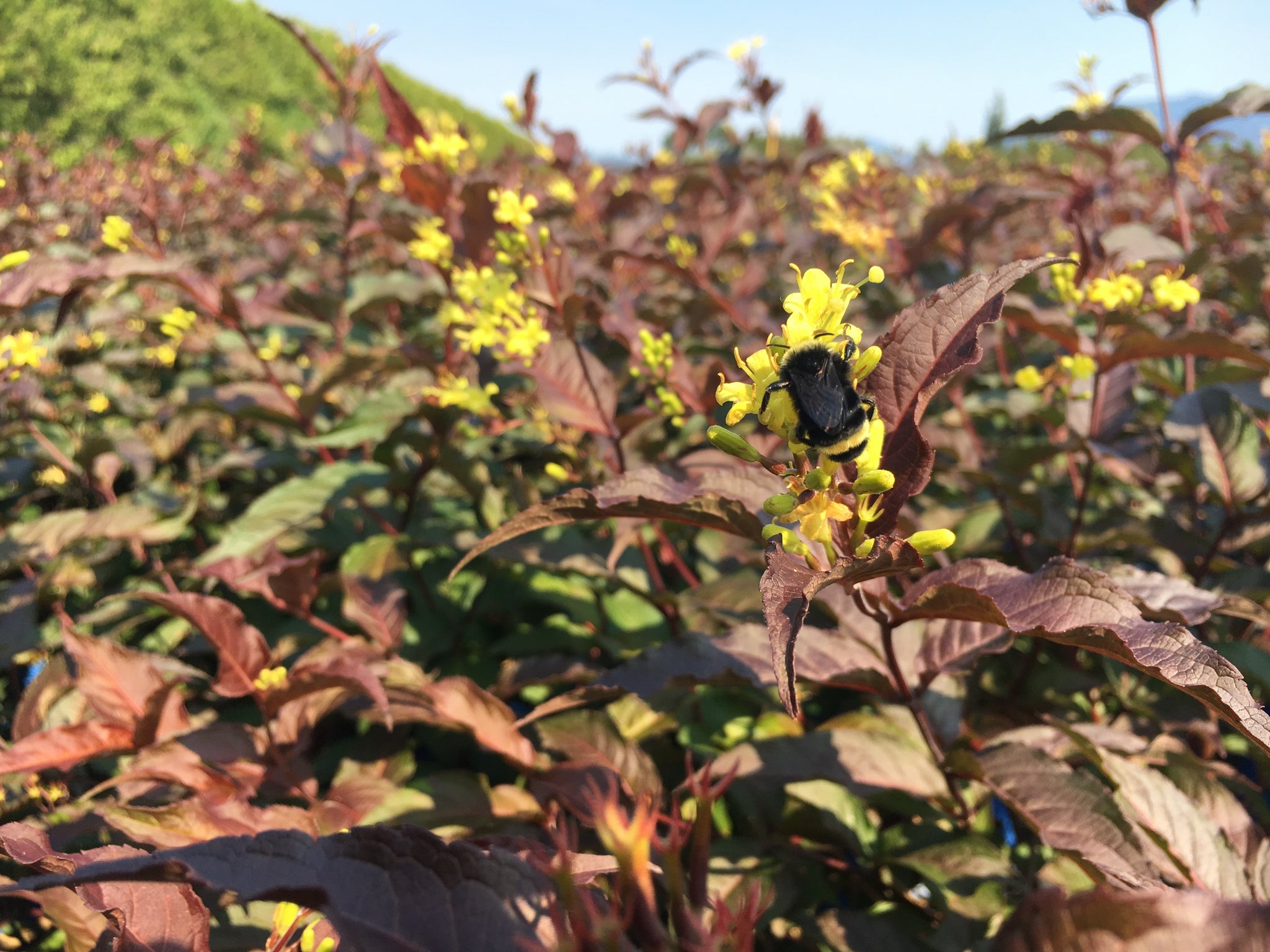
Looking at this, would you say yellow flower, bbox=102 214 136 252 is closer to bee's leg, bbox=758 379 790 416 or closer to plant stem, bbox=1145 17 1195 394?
bee's leg, bbox=758 379 790 416

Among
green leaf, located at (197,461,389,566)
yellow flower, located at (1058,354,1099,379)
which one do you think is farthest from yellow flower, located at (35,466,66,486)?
yellow flower, located at (1058,354,1099,379)

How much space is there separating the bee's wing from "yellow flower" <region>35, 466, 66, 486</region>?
330 centimetres

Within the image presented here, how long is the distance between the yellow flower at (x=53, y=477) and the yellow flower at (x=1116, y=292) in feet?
12.3

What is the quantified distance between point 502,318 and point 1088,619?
167cm

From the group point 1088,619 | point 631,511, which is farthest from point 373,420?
point 1088,619

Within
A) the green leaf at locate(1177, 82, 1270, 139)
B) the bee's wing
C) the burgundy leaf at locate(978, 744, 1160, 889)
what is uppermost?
the green leaf at locate(1177, 82, 1270, 139)

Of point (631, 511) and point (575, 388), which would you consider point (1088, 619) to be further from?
point (575, 388)

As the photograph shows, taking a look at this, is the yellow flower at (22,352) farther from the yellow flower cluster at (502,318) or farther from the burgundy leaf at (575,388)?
the burgundy leaf at (575,388)

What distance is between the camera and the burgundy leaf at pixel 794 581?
0.78 m

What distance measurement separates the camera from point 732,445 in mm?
1017

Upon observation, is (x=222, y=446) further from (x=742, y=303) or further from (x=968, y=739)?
(x=968, y=739)

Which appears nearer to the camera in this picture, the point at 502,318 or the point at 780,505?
the point at 780,505

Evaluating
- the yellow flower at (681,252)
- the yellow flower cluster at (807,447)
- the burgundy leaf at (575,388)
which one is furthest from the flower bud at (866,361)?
the yellow flower at (681,252)

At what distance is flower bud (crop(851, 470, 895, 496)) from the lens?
0.90m
